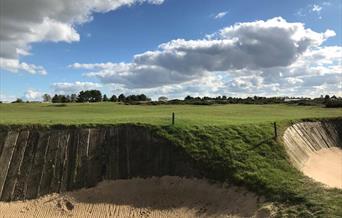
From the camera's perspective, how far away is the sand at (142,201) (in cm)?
2102

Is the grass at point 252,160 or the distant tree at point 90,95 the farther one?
the distant tree at point 90,95

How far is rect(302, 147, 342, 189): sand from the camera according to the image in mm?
24770

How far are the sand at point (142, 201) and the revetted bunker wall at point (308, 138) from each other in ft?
16.7

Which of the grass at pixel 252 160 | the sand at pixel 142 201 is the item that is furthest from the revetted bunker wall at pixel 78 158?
the grass at pixel 252 160

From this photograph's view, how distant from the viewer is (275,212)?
1855 cm

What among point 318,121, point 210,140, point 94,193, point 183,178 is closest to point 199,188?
point 183,178

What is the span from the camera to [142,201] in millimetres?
22297

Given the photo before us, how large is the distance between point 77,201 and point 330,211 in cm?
1142

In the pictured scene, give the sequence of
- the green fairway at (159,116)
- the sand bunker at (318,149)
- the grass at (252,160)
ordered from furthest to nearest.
A: the green fairway at (159,116) < the sand bunker at (318,149) < the grass at (252,160)

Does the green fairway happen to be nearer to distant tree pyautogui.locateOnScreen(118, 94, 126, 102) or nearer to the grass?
the grass

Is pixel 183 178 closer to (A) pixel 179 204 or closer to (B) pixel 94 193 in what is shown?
(A) pixel 179 204

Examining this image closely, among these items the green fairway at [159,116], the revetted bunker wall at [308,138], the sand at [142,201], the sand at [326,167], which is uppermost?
the green fairway at [159,116]

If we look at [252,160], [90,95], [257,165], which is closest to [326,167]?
[252,160]

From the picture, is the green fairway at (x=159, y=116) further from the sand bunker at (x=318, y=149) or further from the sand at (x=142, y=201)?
the sand at (x=142, y=201)
